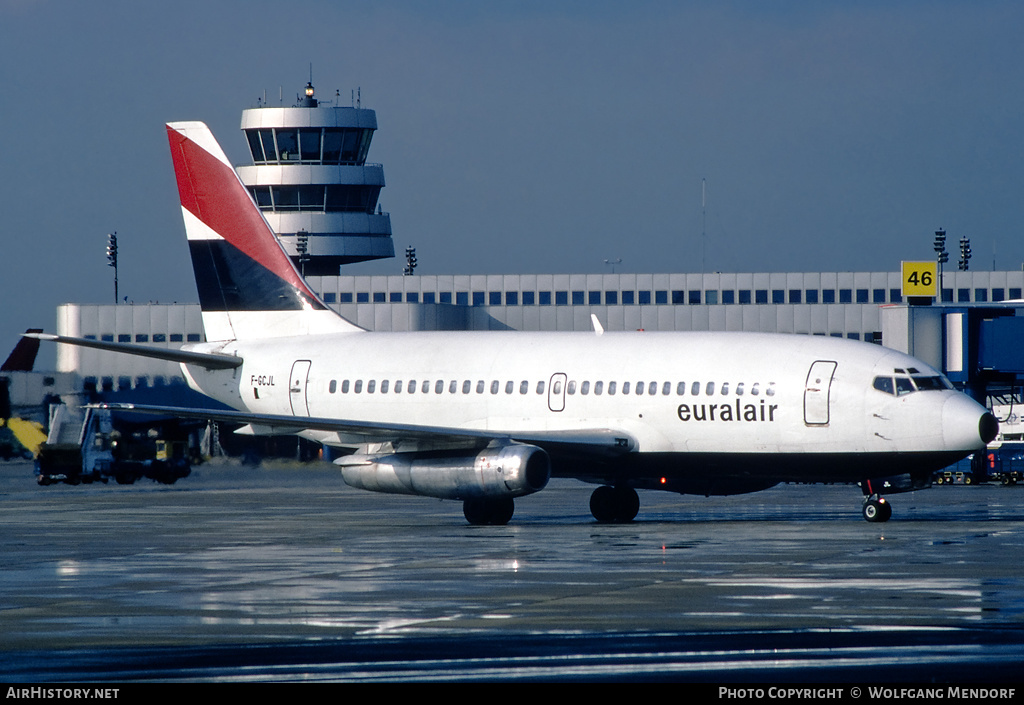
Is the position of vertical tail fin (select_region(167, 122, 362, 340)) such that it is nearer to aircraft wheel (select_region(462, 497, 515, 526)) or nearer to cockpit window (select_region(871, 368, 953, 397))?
aircraft wheel (select_region(462, 497, 515, 526))

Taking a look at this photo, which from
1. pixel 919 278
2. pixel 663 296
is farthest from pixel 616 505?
pixel 663 296

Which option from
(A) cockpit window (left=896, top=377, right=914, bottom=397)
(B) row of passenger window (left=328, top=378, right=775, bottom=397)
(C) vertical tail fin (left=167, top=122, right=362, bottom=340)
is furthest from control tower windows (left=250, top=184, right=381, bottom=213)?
(A) cockpit window (left=896, top=377, right=914, bottom=397)

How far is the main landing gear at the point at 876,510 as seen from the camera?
1312 inches

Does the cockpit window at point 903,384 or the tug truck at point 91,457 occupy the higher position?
the cockpit window at point 903,384

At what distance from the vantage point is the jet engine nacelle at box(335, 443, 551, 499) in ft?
107

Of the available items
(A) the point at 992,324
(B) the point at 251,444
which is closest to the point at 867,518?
(A) the point at 992,324

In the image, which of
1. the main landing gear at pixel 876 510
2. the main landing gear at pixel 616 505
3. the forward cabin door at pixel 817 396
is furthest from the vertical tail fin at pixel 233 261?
the main landing gear at pixel 876 510

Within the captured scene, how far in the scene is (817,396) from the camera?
3256cm

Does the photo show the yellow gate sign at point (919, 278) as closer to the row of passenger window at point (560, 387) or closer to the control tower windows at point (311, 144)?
the row of passenger window at point (560, 387)

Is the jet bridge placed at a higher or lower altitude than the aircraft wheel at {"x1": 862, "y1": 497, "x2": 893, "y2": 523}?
higher

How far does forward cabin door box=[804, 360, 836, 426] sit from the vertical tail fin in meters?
13.3

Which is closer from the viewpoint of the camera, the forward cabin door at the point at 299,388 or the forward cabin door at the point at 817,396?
the forward cabin door at the point at 817,396

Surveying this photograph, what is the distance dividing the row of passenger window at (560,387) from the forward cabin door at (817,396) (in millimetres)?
752

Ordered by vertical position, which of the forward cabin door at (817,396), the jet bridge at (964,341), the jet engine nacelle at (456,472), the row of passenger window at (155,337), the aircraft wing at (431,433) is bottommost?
the jet engine nacelle at (456,472)
